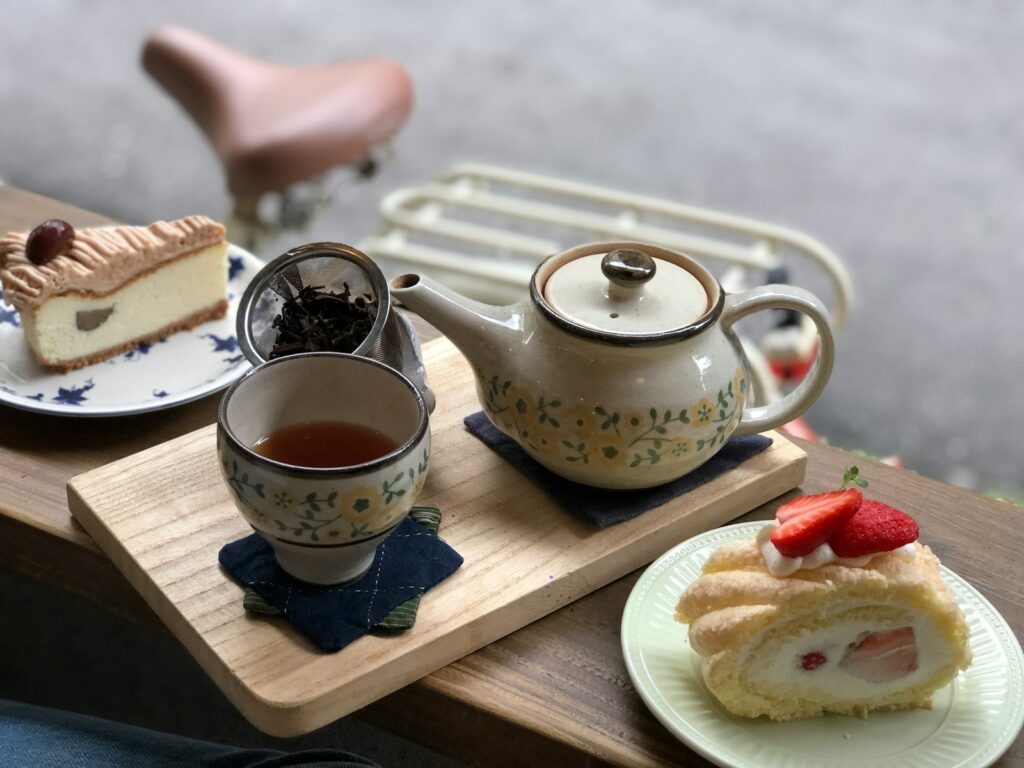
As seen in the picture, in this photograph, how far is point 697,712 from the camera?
89 centimetres

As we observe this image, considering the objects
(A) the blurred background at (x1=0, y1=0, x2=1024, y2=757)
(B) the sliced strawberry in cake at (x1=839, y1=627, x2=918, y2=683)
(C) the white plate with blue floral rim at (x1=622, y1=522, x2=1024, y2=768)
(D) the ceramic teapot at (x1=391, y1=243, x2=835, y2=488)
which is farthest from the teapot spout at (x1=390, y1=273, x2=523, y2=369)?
(A) the blurred background at (x1=0, y1=0, x2=1024, y2=757)

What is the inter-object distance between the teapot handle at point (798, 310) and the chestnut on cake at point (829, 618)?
0.64 ft

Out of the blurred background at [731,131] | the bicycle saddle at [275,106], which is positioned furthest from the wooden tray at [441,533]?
the blurred background at [731,131]

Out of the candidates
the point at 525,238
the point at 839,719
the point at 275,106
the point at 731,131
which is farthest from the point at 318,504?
the point at 731,131

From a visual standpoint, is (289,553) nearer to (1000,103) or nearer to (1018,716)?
(1018,716)

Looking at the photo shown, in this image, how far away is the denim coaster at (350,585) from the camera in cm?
92

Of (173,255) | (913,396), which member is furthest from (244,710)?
(913,396)

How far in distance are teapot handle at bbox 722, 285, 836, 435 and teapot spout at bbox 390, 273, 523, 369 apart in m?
0.19

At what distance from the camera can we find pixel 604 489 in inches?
42.3

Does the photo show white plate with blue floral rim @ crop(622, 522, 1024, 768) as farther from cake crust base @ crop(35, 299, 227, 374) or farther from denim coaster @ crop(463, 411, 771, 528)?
cake crust base @ crop(35, 299, 227, 374)

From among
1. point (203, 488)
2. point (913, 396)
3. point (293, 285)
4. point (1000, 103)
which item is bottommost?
point (913, 396)

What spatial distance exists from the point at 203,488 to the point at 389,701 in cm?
26

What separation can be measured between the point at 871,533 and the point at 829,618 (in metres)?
0.07

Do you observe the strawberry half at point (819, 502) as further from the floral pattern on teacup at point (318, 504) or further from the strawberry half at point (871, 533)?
the floral pattern on teacup at point (318, 504)
